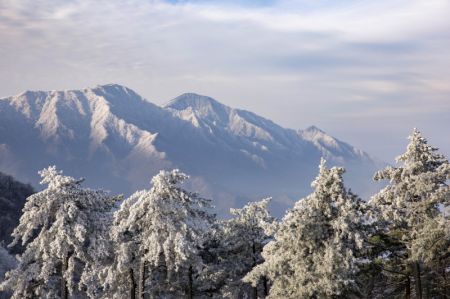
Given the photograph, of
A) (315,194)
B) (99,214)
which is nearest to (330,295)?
(315,194)

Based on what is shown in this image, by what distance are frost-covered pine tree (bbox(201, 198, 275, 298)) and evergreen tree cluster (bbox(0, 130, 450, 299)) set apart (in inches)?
243

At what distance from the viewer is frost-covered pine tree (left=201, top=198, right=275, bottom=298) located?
42.2m

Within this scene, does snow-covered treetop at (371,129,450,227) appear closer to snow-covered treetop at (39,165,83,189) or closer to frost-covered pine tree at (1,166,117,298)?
frost-covered pine tree at (1,166,117,298)

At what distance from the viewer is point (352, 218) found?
27.8m

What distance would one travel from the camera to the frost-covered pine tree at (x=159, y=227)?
32125mm

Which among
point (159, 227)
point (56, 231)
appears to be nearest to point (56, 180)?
point (56, 231)

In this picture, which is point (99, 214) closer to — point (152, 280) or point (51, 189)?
point (51, 189)

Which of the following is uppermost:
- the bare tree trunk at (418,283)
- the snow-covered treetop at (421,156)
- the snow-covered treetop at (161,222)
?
the snow-covered treetop at (421,156)

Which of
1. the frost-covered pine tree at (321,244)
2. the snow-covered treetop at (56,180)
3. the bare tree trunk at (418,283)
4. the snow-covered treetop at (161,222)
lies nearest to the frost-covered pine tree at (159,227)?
the snow-covered treetop at (161,222)

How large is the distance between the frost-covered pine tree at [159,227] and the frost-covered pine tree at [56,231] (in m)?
1.68

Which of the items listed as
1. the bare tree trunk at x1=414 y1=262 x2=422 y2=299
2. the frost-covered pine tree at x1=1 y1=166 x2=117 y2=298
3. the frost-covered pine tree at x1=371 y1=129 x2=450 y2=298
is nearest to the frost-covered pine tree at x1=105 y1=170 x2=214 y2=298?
the frost-covered pine tree at x1=1 y1=166 x2=117 y2=298

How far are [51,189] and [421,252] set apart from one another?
2098cm

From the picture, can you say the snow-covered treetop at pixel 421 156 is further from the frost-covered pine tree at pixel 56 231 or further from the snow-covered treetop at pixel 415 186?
the frost-covered pine tree at pixel 56 231

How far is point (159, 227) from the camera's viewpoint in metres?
32.3
